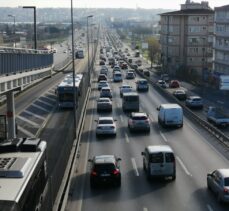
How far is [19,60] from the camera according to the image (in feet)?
92.4

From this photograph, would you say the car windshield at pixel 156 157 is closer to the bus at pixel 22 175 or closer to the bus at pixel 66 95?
the bus at pixel 22 175

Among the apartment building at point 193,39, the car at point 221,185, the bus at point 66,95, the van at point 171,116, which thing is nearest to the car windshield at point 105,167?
the car at point 221,185

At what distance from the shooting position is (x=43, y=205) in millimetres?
15258

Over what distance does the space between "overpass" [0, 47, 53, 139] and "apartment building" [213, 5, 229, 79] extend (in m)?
45.1

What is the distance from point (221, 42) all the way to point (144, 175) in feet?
200

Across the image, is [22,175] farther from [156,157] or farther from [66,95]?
[66,95]

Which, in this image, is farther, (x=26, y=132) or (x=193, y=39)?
(x=193, y=39)

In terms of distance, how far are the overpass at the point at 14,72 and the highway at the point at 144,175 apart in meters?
4.45

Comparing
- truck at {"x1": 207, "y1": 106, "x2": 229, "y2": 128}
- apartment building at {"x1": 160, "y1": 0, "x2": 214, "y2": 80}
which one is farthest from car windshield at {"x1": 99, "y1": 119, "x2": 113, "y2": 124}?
apartment building at {"x1": 160, "y1": 0, "x2": 214, "y2": 80}

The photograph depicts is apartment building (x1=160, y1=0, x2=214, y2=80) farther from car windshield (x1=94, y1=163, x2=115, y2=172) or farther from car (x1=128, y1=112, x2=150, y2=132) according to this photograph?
car windshield (x1=94, y1=163, x2=115, y2=172)

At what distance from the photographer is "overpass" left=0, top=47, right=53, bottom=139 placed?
24.5 metres

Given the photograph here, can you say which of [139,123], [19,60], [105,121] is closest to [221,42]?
[139,123]

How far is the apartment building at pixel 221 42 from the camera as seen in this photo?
79750 millimetres

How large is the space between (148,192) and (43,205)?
7282mm
